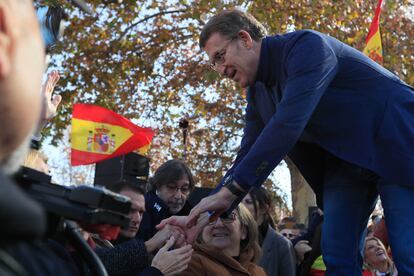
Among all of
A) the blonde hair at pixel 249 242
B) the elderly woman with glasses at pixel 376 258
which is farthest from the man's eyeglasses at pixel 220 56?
the elderly woman with glasses at pixel 376 258

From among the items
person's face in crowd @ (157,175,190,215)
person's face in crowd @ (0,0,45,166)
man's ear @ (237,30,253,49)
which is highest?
man's ear @ (237,30,253,49)

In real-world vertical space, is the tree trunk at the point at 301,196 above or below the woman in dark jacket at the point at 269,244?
below

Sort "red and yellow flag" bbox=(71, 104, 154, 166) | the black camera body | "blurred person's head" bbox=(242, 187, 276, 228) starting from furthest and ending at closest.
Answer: "red and yellow flag" bbox=(71, 104, 154, 166), "blurred person's head" bbox=(242, 187, 276, 228), the black camera body

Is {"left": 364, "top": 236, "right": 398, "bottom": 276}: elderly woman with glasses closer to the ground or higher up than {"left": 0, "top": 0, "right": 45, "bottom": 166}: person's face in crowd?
closer to the ground

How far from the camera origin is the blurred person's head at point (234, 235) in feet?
14.3

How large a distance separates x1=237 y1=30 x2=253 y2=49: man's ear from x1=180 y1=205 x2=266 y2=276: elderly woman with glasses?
1.10 m

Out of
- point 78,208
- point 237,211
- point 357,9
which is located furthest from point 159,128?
point 78,208

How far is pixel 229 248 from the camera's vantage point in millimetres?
4379

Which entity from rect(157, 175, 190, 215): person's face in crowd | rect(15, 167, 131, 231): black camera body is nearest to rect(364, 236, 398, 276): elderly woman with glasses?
rect(157, 175, 190, 215): person's face in crowd

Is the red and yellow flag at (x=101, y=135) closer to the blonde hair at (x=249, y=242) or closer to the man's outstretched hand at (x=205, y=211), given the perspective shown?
the blonde hair at (x=249, y=242)

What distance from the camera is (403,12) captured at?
57.5 feet

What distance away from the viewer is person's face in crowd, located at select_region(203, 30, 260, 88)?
3.39 m

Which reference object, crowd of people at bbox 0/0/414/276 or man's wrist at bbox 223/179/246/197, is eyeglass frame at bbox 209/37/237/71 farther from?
man's wrist at bbox 223/179/246/197

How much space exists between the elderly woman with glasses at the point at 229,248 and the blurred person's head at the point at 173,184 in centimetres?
128
